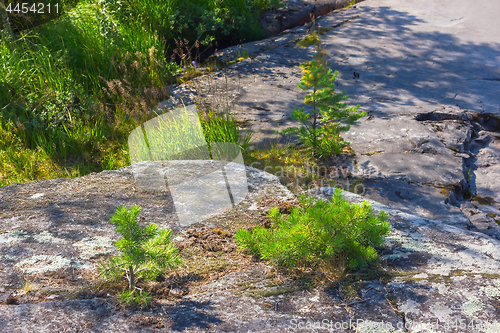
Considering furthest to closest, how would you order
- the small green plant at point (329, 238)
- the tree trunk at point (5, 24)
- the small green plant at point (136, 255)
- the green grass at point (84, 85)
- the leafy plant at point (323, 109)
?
the tree trunk at point (5, 24) → the green grass at point (84, 85) → the leafy plant at point (323, 109) → the small green plant at point (329, 238) → the small green plant at point (136, 255)

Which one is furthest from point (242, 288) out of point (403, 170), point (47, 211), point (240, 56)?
point (240, 56)

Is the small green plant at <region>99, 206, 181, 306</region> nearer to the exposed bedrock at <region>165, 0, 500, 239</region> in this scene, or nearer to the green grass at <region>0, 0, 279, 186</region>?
the exposed bedrock at <region>165, 0, 500, 239</region>

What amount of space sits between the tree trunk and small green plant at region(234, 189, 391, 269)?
545cm

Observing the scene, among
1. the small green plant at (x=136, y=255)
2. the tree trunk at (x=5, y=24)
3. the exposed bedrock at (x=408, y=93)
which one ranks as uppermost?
the tree trunk at (x=5, y=24)

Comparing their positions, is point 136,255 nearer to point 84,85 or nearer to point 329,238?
point 329,238

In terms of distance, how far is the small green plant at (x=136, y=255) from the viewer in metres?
1.48

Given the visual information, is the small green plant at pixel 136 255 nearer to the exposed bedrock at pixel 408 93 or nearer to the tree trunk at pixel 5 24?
the exposed bedrock at pixel 408 93

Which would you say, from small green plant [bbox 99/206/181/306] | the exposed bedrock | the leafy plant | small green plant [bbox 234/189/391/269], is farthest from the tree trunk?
small green plant [bbox 234/189/391/269]

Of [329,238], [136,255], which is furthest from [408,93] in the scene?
[136,255]

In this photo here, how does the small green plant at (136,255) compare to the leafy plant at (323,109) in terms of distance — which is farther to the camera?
the leafy plant at (323,109)

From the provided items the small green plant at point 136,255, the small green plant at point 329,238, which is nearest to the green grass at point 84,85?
the small green plant at point 329,238

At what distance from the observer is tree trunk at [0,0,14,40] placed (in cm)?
538

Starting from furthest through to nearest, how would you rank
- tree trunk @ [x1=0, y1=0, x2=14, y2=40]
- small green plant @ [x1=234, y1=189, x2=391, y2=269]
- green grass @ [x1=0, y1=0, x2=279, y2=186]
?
tree trunk @ [x1=0, y1=0, x2=14, y2=40] < green grass @ [x1=0, y1=0, x2=279, y2=186] < small green plant @ [x1=234, y1=189, x2=391, y2=269]

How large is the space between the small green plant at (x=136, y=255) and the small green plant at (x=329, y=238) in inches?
18.9
